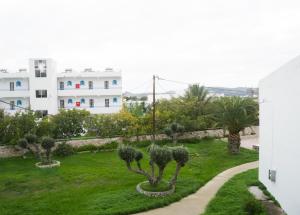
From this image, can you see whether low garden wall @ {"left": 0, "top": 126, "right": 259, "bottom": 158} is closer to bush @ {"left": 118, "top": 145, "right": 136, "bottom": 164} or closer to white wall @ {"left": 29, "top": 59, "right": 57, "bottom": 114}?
bush @ {"left": 118, "top": 145, "right": 136, "bottom": 164}

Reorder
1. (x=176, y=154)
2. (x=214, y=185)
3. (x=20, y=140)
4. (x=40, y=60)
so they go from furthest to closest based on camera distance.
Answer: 1. (x=40, y=60)
2. (x=20, y=140)
3. (x=214, y=185)
4. (x=176, y=154)

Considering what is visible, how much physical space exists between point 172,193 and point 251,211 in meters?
3.28

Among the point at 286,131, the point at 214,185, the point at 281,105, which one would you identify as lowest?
the point at 214,185

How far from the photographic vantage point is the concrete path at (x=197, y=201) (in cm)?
991

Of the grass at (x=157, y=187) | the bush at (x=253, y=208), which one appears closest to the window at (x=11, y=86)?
the grass at (x=157, y=187)

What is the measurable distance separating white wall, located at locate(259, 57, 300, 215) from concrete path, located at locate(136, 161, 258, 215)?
2.09 meters

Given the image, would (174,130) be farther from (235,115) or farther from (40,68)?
(40,68)

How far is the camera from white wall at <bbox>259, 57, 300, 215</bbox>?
801cm

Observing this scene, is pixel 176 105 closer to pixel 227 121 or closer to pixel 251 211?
pixel 227 121

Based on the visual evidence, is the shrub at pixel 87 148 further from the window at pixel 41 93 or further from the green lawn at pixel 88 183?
the window at pixel 41 93

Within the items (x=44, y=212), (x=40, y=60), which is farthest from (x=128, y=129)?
(x=40, y=60)

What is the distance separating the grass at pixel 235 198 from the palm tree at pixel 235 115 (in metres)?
5.08

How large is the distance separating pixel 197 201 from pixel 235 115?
9.43 m

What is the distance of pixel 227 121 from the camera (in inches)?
767
